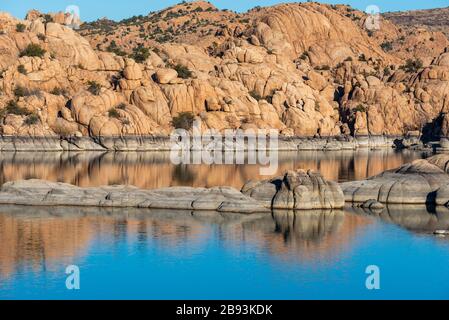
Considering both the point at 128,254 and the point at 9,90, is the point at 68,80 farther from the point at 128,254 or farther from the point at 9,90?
the point at 128,254

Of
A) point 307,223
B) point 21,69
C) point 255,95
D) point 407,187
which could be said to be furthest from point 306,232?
point 255,95

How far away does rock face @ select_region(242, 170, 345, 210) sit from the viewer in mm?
61781

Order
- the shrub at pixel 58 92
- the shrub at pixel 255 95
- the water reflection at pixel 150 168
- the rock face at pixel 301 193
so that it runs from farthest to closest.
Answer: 1. the shrub at pixel 255 95
2. the shrub at pixel 58 92
3. the water reflection at pixel 150 168
4. the rock face at pixel 301 193

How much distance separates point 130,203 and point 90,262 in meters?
19.2

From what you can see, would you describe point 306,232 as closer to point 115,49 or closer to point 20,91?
point 20,91

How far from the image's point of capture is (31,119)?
138m

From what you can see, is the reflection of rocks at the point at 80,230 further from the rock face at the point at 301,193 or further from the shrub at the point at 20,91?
the shrub at the point at 20,91

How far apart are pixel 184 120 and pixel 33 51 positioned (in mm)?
27898

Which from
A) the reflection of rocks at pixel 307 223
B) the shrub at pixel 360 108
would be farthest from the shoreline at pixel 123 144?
the reflection of rocks at pixel 307 223

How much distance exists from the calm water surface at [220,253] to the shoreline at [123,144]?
7432cm

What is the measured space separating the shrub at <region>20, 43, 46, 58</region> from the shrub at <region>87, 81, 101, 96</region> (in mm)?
9478

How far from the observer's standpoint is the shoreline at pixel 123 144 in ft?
444
